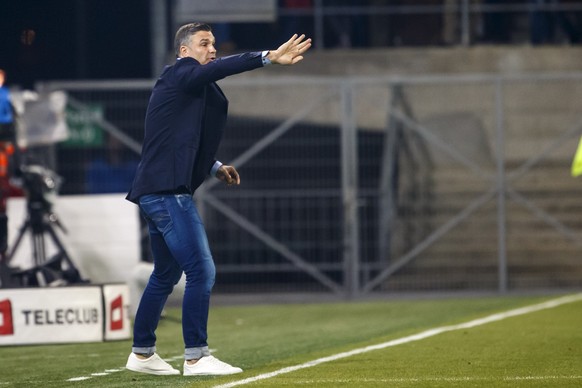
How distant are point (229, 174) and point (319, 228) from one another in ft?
30.1

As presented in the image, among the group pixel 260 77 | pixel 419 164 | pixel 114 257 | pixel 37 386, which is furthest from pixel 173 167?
pixel 260 77

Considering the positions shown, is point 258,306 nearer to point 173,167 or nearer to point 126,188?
point 126,188

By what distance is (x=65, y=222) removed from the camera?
55.7 feet

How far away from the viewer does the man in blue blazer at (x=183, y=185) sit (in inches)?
372

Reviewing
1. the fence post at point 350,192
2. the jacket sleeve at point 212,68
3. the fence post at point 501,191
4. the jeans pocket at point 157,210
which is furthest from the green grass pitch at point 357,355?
the fence post at point 501,191

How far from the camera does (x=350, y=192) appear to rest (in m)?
19.0

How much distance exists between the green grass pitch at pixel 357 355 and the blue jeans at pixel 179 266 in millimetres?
257

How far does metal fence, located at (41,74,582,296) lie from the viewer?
750 inches

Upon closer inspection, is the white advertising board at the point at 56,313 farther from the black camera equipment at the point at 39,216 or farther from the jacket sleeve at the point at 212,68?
the jacket sleeve at the point at 212,68

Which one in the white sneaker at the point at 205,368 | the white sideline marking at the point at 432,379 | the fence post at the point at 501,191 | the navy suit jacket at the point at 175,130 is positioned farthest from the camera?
the fence post at the point at 501,191

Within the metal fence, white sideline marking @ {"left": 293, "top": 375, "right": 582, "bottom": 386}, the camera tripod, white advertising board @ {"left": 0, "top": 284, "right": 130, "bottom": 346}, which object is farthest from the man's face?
the metal fence

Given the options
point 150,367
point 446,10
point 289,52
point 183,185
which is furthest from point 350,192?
point 289,52

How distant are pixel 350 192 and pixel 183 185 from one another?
9594mm

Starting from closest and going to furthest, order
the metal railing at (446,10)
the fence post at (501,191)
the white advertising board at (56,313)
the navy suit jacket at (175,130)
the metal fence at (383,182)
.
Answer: the navy suit jacket at (175,130) < the white advertising board at (56,313) < the metal fence at (383,182) < the fence post at (501,191) < the metal railing at (446,10)
